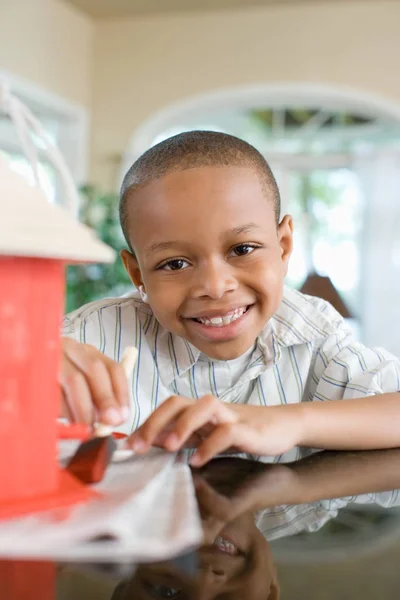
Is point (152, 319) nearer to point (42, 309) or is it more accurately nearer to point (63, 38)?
point (42, 309)

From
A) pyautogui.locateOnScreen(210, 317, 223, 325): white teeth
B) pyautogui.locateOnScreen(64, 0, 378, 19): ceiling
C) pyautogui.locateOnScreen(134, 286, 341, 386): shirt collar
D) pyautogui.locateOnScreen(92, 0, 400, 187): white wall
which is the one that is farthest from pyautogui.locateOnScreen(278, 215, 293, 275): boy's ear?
pyautogui.locateOnScreen(64, 0, 378, 19): ceiling

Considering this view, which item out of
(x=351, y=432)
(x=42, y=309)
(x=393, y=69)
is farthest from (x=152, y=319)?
(x=393, y=69)

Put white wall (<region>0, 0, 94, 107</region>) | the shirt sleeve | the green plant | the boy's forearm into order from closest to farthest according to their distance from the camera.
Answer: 1. the boy's forearm
2. the shirt sleeve
3. white wall (<region>0, 0, 94, 107</region>)
4. the green plant

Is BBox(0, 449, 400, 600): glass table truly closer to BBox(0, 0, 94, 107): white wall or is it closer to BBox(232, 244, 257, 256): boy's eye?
BBox(232, 244, 257, 256): boy's eye

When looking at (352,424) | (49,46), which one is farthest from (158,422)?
(49,46)

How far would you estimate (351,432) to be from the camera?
3.03 feet

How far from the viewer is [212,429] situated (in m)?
0.74

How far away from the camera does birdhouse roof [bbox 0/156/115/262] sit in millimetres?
435

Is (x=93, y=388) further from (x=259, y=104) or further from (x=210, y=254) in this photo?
(x=259, y=104)

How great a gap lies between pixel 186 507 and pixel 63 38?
551cm

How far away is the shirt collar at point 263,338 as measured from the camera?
1.27 m

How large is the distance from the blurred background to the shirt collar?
3.86 m

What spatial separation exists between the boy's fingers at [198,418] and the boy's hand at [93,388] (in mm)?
49

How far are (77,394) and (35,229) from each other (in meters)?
0.27
